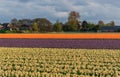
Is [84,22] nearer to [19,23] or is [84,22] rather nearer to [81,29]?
[81,29]

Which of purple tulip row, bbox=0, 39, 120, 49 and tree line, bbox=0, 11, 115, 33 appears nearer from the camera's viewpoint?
purple tulip row, bbox=0, 39, 120, 49

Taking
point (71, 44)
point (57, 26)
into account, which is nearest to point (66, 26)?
point (57, 26)

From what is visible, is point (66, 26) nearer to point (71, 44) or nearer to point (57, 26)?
point (57, 26)

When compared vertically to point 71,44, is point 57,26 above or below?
below

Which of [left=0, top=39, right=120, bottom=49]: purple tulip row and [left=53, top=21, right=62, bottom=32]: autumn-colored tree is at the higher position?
[left=0, top=39, right=120, bottom=49]: purple tulip row

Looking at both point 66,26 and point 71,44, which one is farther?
point 66,26

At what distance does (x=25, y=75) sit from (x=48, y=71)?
147cm

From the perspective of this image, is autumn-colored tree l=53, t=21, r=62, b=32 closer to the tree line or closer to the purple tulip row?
the tree line

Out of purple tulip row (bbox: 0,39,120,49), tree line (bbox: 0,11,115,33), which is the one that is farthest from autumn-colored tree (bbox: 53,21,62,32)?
purple tulip row (bbox: 0,39,120,49)

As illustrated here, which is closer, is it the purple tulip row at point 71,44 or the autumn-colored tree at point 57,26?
the purple tulip row at point 71,44

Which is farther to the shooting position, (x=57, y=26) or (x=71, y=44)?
(x=57, y=26)

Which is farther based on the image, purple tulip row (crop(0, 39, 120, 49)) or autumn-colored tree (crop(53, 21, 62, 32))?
autumn-colored tree (crop(53, 21, 62, 32))

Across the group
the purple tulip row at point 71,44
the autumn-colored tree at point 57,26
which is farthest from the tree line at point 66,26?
the purple tulip row at point 71,44

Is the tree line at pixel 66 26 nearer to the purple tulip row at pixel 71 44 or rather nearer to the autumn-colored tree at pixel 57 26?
the autumn-colored tree at pixel 57 26
